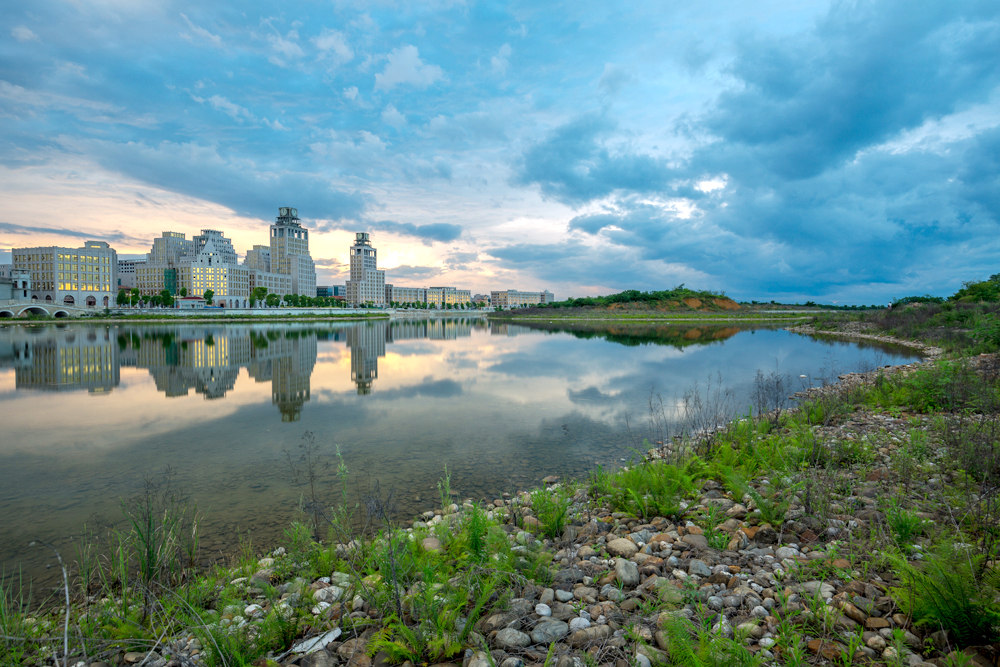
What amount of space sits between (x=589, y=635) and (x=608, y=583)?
3.15ft

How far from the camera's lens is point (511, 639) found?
3463 millimetres

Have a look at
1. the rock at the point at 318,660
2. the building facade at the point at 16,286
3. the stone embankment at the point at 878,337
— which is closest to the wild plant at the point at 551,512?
the rock at the point at 318,660

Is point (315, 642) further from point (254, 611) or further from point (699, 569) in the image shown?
point (699, 569)

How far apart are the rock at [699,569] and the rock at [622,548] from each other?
638 mm

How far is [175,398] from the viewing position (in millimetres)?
15688

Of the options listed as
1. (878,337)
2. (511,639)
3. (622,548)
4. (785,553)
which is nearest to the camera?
(511,639)

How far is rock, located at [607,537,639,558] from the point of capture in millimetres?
4930

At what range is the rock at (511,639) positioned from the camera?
3.43 metres

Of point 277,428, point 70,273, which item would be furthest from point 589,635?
point 70,273

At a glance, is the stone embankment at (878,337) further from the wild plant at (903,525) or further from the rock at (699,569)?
the rock at (699,569)

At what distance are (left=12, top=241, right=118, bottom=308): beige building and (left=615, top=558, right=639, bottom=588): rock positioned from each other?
6414 inches

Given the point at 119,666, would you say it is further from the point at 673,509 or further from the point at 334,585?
the point at 673,509

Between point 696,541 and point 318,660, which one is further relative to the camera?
point 696,541

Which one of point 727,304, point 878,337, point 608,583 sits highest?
point 727,304
